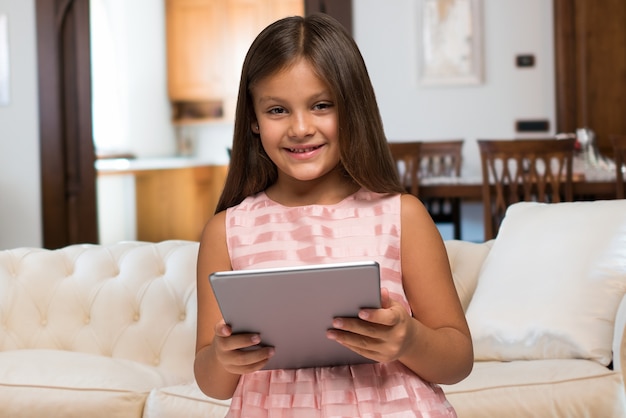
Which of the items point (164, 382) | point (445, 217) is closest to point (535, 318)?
point (164, 382)

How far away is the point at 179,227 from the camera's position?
26.1 feet

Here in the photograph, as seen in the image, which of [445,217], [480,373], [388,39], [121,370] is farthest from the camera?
[388,39]

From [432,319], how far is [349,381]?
0.14 m

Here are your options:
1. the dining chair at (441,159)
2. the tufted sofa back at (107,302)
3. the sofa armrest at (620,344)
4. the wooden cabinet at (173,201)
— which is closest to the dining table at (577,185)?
the dining chair at (441,159)

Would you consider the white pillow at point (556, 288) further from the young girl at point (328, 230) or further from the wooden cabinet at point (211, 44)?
the wooden cabinet at point (211, 44)

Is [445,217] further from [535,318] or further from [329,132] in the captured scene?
[329,132]

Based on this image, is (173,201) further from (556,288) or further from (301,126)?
(301,126)

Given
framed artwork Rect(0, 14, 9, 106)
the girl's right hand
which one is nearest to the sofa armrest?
the girl's right hand

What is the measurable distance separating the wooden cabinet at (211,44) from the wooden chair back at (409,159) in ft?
12.9

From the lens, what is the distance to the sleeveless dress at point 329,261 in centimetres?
119

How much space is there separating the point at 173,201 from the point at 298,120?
263 inches

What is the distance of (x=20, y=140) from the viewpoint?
5.90 m

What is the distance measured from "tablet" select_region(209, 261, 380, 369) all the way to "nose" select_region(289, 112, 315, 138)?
272 mm

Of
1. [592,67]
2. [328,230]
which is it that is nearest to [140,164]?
[592,67]
